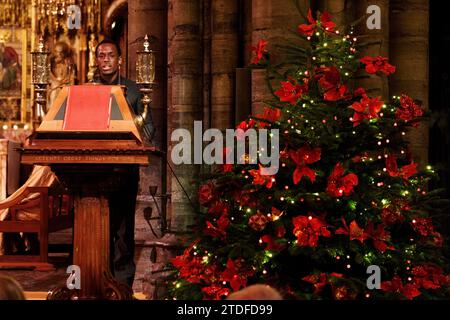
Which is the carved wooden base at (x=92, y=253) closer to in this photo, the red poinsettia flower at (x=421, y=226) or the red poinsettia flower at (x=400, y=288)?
the red poinsettia flower at (x=400, y=288)

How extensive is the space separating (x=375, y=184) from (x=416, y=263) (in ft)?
1.74

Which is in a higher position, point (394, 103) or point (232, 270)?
point (394, 103)

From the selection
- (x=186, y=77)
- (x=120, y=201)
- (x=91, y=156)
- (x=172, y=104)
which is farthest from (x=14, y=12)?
(x=91, y=156)

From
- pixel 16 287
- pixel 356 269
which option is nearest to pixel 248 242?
Answer: pixel 356 269

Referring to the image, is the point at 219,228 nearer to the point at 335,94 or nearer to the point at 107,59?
the point at 335,94

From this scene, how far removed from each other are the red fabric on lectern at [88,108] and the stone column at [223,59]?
3.39 metres

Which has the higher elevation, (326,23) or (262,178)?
(326,23)

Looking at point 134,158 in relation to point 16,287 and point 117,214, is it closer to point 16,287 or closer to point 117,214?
point 117,214

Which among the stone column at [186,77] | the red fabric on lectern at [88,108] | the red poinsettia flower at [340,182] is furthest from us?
the stone column at [186,77]

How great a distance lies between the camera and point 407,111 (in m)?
5.46

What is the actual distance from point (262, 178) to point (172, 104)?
4628 mm

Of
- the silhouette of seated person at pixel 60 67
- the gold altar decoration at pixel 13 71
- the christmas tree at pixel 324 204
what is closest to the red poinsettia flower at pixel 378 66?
the christmas tree at pixel 324 204

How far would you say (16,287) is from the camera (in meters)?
2.71

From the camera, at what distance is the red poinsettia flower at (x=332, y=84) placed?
5.31m
